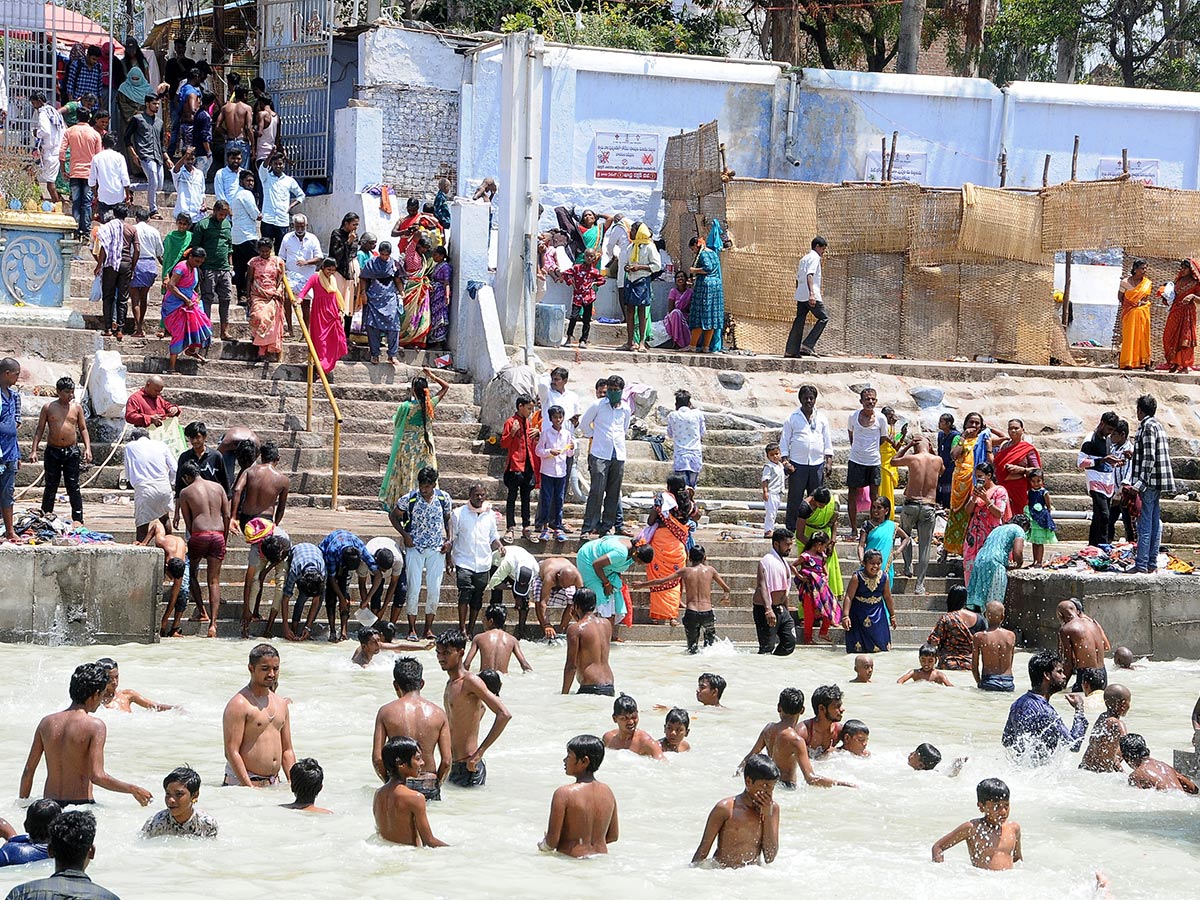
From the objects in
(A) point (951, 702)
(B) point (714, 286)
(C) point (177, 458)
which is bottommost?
(A) point (951, 702)

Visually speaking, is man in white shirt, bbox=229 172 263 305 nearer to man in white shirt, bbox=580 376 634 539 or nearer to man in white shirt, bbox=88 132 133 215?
man in white shirt, bbox=88 132 133 215

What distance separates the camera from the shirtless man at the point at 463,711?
10.1 m

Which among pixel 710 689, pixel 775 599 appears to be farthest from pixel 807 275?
pixel 710 689

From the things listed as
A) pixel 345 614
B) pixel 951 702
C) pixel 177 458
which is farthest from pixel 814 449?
pixel 177 458

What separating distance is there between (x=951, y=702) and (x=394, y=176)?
1298 cm

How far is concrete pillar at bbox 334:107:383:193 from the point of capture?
23344mm

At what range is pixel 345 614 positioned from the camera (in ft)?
46.4

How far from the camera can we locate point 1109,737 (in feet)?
36.0

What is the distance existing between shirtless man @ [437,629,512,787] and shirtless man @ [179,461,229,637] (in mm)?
4109

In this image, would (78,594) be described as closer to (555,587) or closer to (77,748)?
(555,587)

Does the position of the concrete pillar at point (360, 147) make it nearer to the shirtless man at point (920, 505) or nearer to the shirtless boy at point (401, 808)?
the shirtless man at point (920, 505)

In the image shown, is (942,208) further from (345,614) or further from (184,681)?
(184,681)

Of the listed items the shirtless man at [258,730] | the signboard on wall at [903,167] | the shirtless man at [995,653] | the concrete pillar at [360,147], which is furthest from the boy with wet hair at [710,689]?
the signboard on wall at [903,167]

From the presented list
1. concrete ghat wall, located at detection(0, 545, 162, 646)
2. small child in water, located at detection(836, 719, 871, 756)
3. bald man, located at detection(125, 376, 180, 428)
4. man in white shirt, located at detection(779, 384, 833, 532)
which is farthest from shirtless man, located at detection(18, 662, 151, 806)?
man in white shirt, located at detection(779, 384, 833, 532)
